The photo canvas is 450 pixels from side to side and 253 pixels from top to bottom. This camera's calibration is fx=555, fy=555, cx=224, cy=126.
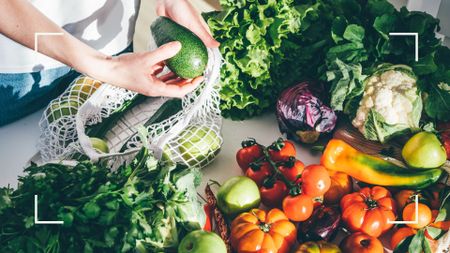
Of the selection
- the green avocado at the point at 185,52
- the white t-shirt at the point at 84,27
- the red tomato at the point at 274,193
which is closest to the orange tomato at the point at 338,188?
the red tomato at the point at 274,193

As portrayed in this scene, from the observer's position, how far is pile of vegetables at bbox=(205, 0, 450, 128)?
1.43 m

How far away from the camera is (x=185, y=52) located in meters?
1.30

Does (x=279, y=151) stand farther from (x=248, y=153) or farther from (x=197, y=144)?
(x=197, y=144)

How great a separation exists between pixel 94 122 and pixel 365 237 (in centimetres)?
74

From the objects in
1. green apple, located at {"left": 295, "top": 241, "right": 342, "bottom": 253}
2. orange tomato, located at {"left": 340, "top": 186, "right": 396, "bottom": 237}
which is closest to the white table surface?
orange tomato, located at {"left": 340, "top": 186, "right": 396, "bottom": 237}

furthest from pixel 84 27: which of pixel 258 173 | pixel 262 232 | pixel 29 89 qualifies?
pixel 262 232

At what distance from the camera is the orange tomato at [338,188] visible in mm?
1368

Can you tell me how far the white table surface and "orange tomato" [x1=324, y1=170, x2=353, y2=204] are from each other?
0.49 feet

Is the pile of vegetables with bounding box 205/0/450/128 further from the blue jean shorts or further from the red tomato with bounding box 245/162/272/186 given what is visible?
the blue jean shorts

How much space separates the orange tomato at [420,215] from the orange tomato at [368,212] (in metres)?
0.04

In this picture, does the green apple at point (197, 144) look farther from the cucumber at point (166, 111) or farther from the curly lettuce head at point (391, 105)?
the curly lettuce head at point (391, 105)

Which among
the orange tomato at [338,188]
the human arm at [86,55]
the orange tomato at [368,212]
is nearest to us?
the human arm at [86,55]

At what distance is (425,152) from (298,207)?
13.6 inches

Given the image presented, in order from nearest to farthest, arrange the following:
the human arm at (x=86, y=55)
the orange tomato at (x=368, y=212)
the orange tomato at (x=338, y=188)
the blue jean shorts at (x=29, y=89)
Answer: the human arm at (x=86, y=55)
the orange tomato at (x=368, y=212)
the orange tomato at (x=338, y=188)
the blue jean shorts at (x=29, y=89)
